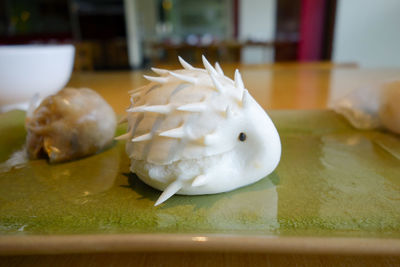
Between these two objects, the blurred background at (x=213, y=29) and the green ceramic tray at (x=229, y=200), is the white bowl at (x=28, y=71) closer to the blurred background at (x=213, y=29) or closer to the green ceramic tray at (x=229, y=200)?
the green ceramic tray at (x=229, y=200)

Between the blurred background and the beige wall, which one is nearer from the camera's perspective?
the beige wall

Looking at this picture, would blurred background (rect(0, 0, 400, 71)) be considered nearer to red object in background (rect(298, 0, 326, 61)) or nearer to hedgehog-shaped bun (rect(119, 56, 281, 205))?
red object in background (rect(298, 0, 326, 61))

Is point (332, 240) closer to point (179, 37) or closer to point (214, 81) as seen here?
point (214, 81)

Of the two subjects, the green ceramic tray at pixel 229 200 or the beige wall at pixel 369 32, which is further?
the beige wall at pixel 369 32

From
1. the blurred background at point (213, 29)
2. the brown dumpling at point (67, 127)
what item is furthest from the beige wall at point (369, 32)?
the brown dumpling at point (67, 127)

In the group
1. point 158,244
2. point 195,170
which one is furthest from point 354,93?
point 158,244

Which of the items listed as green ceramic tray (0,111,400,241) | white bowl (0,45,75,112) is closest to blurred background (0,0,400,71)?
white bowl (0,45,75,112)

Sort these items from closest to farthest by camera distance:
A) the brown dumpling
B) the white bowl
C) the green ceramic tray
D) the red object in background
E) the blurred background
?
the green ceramic tray, the brown dumpling, the white bowl, the blurred background, the red object in background
